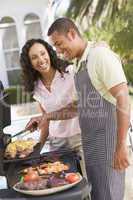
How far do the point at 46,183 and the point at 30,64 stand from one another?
2.30 feet

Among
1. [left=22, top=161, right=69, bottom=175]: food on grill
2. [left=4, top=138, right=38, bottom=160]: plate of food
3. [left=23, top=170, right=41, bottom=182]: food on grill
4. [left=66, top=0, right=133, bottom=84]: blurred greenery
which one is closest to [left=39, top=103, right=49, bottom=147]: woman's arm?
[left=4, top=138, right=38, bottom=160]: plate of food

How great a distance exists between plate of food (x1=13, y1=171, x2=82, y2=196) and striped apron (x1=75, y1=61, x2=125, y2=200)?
0.38 metres

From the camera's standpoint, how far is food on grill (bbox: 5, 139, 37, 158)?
1675 millimetres

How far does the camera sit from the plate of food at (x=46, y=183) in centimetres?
119

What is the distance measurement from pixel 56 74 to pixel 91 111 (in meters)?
0.28

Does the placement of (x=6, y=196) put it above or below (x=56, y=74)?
below

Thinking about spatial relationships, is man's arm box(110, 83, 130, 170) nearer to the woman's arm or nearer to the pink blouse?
the pink blouse

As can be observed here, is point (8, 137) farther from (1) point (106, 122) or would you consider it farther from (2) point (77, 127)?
(1) point (106, 122)

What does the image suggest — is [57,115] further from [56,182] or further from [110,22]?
[110,22]

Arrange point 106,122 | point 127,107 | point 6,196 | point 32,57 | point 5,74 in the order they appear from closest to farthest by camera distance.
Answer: point 6,196 < point 127,107 < point 106,122 < point 32,57 < point 5,74

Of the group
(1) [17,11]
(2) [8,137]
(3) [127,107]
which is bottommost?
(2) [8,137]

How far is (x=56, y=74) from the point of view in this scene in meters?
1.84

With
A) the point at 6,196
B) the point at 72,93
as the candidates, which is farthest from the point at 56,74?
the point at 6,196

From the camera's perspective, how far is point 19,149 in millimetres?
1718
